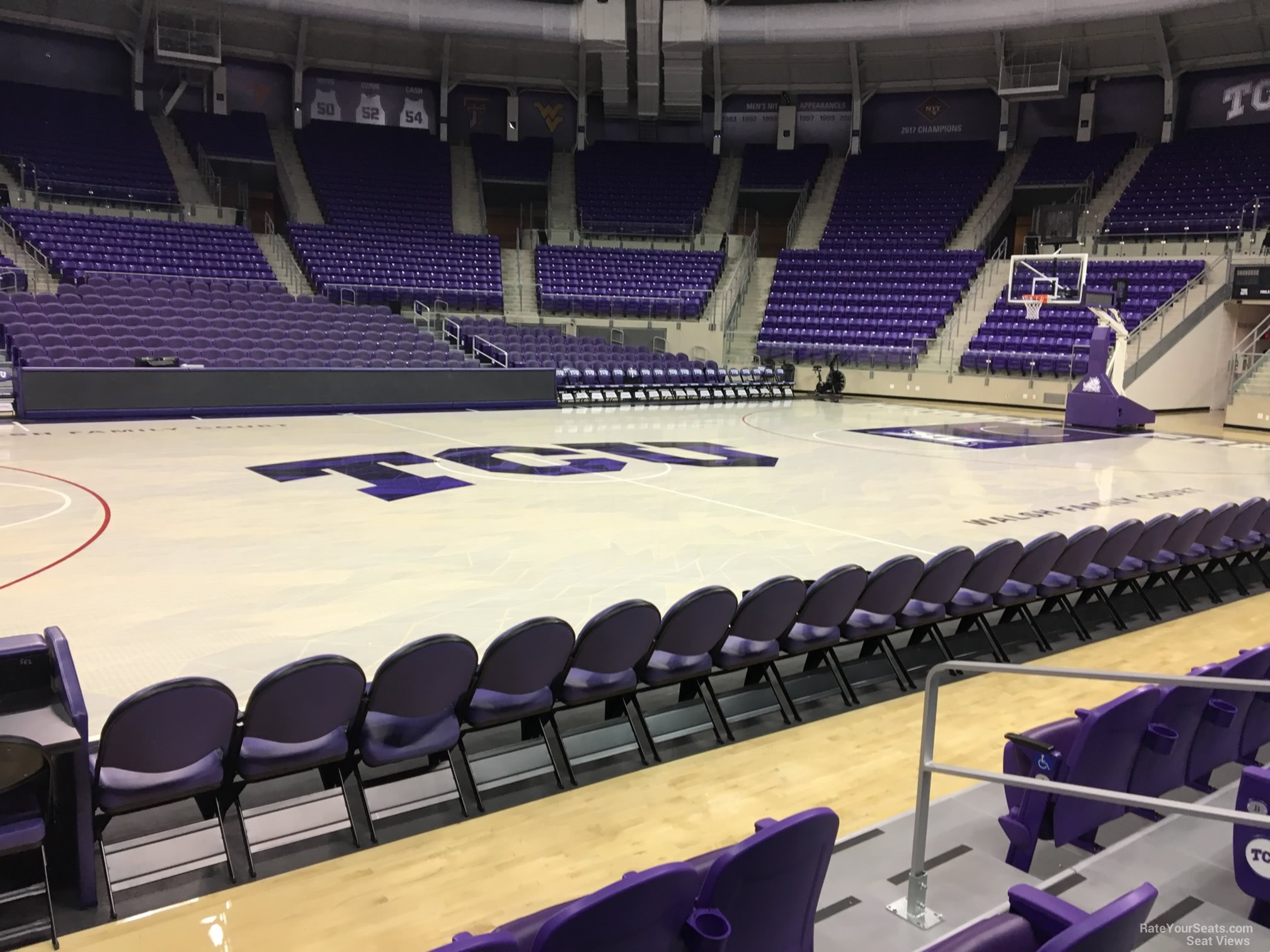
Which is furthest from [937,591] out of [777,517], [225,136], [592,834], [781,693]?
[225,136]

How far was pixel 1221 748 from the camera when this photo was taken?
11.4ft

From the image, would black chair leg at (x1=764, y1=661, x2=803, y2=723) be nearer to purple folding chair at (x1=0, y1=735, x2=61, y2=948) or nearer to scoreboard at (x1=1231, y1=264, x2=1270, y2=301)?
purple folding chair at (x1=0, y1=735, x2=61, y2=948)

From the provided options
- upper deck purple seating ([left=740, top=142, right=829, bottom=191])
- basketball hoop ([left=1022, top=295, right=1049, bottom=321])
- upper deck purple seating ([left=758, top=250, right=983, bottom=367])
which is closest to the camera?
basketball hoop ([left=1022, top=295, right=1049, bottom=321])

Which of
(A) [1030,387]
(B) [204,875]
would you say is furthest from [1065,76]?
(B) [204,875]

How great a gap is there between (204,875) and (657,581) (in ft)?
12.1

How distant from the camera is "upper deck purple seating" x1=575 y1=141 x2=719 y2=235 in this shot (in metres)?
27.7

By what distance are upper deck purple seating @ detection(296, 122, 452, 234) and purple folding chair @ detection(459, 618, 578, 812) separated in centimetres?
2322

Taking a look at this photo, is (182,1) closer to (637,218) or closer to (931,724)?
(637,218)

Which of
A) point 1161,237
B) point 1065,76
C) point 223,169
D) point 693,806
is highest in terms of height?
point 1065,76

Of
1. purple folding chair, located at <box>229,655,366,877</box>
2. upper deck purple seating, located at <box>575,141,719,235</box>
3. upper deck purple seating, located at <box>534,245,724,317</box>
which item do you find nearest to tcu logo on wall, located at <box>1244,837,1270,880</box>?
purple folding chair, located at <box>229,655,366,877</box>

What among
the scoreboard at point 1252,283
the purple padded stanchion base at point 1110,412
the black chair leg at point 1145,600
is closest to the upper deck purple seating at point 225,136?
the purple padded stanchion base at point 1110,412

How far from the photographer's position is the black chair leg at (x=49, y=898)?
263cm

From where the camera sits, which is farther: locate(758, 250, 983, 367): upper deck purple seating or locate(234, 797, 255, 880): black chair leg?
locate(758, 250, 983, 367): upper deck purple seating

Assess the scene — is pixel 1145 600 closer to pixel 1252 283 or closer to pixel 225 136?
pixel 1252 283
